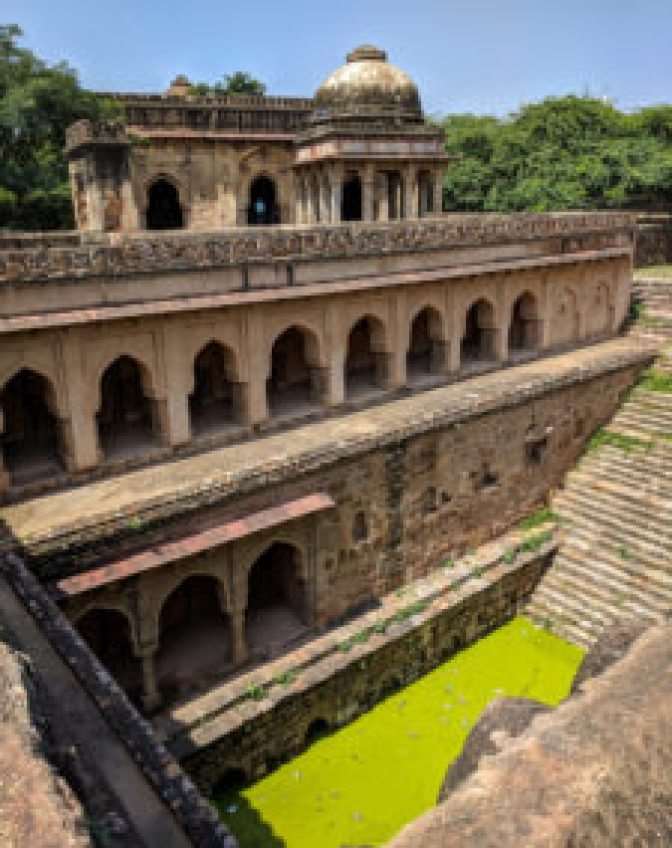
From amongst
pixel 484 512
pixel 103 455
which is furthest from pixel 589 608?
pixel 103 455

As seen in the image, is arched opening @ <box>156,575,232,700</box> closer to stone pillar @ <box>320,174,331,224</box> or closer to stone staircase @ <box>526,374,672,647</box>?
stone staircase @ <box>526,374,672,647</box>

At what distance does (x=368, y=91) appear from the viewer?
16562 millimetres

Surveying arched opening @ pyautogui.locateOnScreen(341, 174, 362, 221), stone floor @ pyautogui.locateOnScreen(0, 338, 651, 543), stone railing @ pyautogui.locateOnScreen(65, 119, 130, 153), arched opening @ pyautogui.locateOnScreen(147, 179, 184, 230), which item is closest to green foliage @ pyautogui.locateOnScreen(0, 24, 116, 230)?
stone railing @ pyautogui.locateOnScreen(65, 119, 130, 153)

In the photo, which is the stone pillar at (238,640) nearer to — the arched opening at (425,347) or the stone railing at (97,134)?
the arched opening at (425,347)

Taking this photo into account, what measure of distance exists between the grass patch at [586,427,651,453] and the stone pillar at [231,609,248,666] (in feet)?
26.0

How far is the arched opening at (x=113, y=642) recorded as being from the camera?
29.3ft

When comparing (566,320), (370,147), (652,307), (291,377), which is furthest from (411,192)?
(291,377)

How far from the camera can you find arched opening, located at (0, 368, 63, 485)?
8.97 m

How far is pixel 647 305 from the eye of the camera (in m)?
16.9

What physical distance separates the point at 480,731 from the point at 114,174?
1109 centimetres

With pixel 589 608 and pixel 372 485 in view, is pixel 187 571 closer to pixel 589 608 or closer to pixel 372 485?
pixel 372 485

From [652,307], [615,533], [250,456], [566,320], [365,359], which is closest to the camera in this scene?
[250,456]

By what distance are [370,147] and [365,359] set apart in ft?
18.7

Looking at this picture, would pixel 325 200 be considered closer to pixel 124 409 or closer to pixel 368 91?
pixel 368 91
